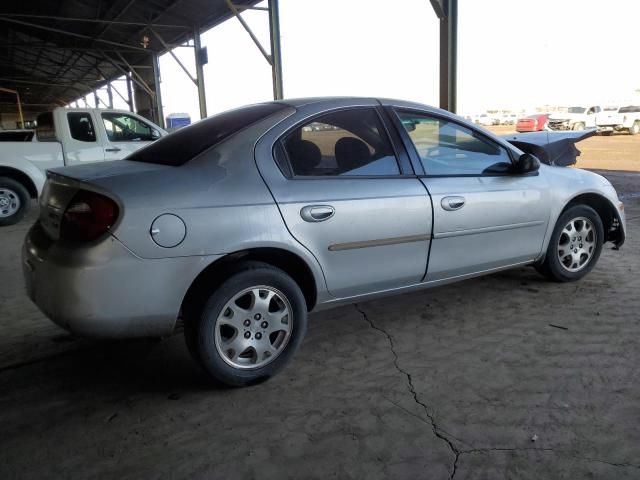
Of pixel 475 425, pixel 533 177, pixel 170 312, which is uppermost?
pixel 533 177

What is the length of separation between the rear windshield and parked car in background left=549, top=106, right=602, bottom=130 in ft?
88.7

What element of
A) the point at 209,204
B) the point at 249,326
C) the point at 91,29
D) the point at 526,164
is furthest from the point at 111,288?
the point at 91,29

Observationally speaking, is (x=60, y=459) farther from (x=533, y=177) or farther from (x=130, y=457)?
(x=533, y=177)

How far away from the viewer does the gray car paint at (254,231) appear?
237 cm

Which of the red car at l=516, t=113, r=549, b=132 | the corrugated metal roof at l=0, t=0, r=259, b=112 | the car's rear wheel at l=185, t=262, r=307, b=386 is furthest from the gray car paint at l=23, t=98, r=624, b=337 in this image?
the red car at l=516, t=113, r=549, b=132

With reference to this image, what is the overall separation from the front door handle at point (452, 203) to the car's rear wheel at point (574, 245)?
3.78ft

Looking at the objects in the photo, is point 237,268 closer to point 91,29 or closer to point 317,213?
point 317,213

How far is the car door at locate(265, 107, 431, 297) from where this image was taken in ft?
9.21

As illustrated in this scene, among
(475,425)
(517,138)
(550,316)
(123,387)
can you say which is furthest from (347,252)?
(517,138)

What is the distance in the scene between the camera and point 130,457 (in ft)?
7.25

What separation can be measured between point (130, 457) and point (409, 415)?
1.29m

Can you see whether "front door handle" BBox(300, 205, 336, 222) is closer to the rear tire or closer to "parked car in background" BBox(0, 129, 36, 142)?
the rear tire

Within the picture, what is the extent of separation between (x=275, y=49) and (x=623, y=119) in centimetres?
2100

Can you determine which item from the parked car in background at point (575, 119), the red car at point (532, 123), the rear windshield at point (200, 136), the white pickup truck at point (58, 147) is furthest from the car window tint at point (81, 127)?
the parked car in background at point (575, 119)
